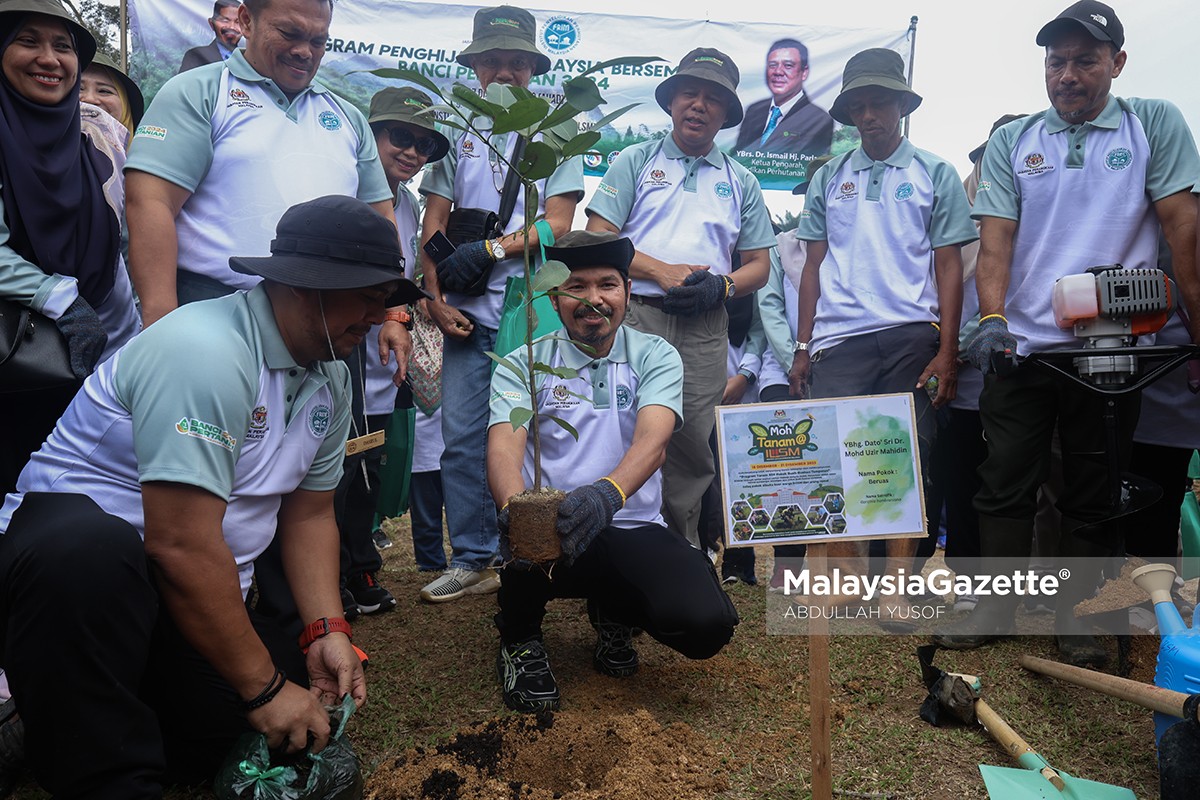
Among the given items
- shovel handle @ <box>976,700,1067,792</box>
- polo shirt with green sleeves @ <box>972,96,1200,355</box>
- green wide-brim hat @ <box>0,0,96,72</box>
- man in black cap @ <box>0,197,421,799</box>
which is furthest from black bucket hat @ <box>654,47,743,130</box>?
shovel handle @ <box>976,700,1067,792</box>

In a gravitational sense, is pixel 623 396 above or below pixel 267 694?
above

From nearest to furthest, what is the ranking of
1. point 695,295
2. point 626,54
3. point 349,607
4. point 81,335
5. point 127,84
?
1. point 81,335
2. point 349,607
3. point 695,295
4. point 127,84
5. point 626,54

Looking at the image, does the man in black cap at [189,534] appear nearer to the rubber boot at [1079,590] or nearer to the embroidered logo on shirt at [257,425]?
the embroidered logo on shirt at [257,425]

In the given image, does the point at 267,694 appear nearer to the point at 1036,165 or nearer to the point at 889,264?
the point at 889,264

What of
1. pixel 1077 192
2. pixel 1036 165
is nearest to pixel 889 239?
pixel 1036 165

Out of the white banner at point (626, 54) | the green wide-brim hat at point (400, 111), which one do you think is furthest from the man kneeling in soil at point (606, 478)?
the white banner at point (626, 54)

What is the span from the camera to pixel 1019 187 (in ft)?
10.6

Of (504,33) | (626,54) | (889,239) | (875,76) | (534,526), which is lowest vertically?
(534,526)

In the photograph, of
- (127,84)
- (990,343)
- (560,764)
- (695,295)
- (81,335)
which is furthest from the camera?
(127,84)

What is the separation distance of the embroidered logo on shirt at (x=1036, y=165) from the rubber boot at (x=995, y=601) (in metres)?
1.27

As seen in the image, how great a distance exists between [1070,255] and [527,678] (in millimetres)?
2400

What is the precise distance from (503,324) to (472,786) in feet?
5.63

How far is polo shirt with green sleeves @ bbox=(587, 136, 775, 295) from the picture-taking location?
3609 mm

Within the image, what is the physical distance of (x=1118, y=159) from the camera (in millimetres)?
3041
